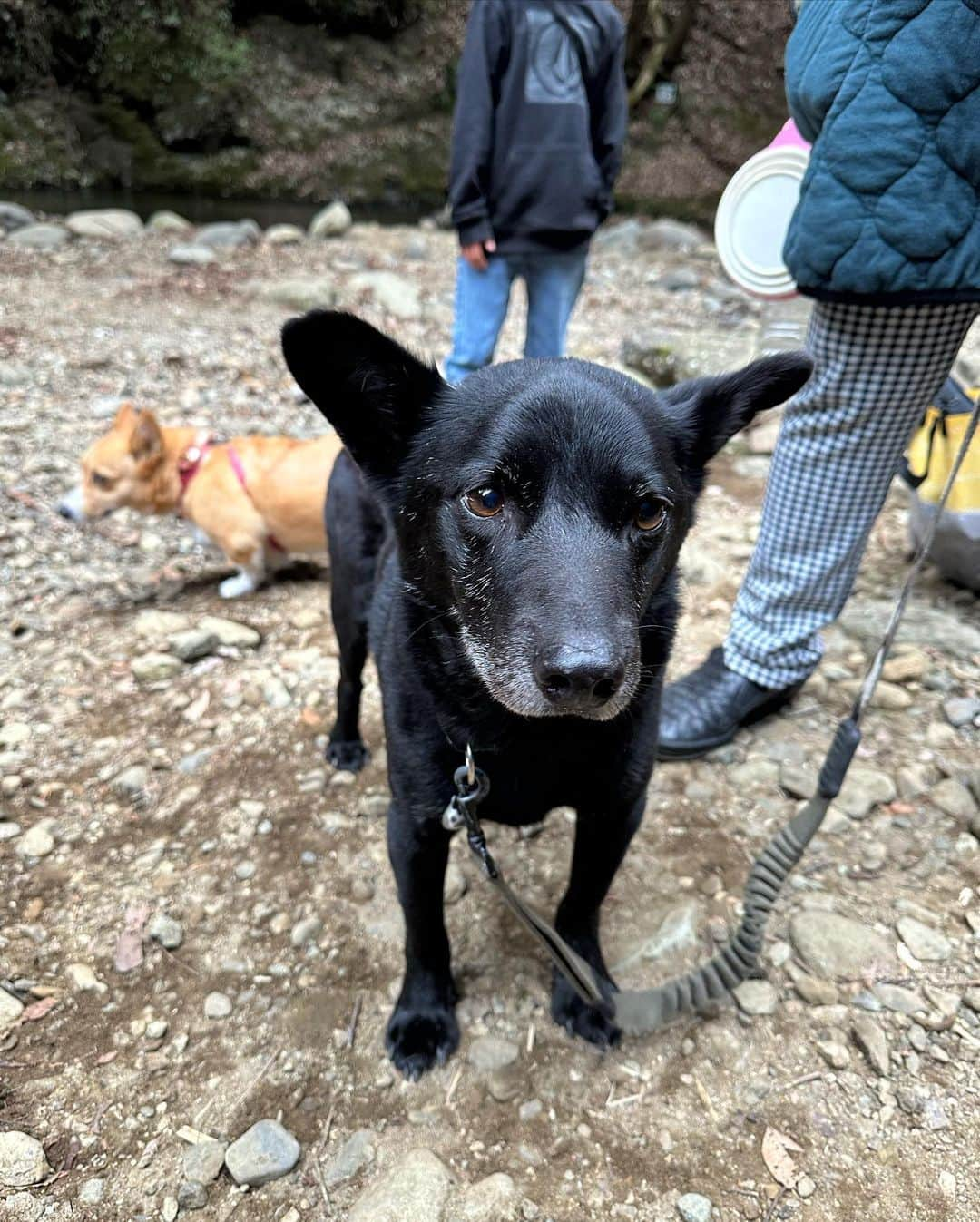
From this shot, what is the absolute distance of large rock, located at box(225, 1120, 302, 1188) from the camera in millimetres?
1755

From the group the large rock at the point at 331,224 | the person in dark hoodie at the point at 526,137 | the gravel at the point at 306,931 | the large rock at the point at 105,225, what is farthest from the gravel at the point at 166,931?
the large rock at the point at 331,224

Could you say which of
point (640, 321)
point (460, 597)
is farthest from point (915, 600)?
point (640, 321)

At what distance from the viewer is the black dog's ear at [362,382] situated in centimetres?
163

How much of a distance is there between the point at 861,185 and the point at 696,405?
0.78 m

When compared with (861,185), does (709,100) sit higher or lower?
higher

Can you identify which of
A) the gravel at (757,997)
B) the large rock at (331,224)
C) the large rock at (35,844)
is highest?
the large rock at (331,224)

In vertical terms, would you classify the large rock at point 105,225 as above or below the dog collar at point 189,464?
above

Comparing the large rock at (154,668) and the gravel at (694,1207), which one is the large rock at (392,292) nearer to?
the large rock at (154,668)

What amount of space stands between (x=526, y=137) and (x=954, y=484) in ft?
8.37

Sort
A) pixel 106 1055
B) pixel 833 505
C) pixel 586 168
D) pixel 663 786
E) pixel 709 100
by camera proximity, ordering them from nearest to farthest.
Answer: pixel 106 1055, pixel 833 505, pixel 663 786, pixel 586 168, pixel 709 100

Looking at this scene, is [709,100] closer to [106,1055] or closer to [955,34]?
[955,34]

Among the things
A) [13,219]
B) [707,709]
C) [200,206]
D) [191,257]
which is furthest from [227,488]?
[200,206]

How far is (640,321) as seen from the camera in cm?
902

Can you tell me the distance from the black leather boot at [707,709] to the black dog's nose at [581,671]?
1509 millimetres
